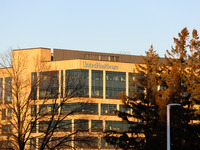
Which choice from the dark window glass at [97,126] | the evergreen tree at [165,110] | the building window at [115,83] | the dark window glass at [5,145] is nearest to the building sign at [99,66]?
the building window at [115,83]

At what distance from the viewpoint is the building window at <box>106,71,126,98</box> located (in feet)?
338

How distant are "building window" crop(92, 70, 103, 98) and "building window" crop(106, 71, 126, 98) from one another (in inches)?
52.8

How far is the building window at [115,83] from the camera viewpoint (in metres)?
103

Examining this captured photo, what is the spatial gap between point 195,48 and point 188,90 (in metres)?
7.52

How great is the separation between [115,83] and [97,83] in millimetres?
4310

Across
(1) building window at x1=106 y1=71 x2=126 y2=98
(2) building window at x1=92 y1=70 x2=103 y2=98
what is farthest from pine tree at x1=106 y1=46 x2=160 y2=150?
(1) building window at x1=106 y1=71 x2=126 y2=98

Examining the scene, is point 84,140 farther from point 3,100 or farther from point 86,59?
point 86,59

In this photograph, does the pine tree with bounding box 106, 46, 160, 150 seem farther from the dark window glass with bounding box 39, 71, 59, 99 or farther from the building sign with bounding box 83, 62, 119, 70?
the building sign with bounding box 83, 62, 119, 70

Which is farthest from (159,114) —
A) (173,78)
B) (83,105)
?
(83,105)

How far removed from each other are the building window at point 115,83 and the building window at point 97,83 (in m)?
1.34

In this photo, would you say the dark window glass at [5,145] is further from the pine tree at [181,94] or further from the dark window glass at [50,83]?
the pine tree at [181,94]

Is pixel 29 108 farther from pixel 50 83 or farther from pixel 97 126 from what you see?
pixel 97 126

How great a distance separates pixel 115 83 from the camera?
342ft

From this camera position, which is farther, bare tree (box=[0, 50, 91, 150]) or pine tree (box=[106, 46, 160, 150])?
pine tree (box=[106, 46, 160, 150])
